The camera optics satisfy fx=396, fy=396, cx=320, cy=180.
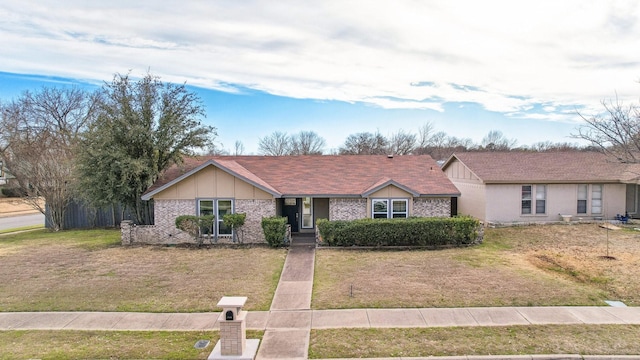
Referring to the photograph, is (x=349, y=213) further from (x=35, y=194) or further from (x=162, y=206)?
(x=35, y=194)

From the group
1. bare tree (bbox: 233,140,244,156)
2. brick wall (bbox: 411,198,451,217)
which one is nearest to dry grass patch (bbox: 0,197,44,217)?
bare tree (bbox: 233,140,244,156)

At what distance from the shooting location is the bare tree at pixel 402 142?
6500 centimetres

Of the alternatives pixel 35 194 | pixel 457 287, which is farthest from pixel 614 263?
pixel 35 194

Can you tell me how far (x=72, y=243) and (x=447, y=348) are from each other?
18614 mm

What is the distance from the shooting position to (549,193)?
2220 centimetres

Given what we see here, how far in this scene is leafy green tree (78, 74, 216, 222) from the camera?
19.1 metres

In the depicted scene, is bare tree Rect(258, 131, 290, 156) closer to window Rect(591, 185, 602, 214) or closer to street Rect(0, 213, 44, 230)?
street Rect(0, 213, 44, 230)

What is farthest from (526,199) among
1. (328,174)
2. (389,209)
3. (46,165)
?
(46,165)

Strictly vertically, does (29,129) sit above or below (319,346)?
above

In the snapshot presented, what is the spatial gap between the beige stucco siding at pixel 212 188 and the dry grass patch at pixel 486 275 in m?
4.59

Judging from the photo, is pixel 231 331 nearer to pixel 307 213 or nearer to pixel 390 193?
pixel 390 193

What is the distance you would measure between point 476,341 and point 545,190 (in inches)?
682

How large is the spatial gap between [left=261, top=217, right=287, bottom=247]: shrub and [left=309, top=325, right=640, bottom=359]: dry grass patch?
29.8ft

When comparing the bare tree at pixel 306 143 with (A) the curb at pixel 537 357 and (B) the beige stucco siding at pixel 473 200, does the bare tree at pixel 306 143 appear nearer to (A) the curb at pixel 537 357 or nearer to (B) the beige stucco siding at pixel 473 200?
(B) the beige stucco siding at pixel 473 200
